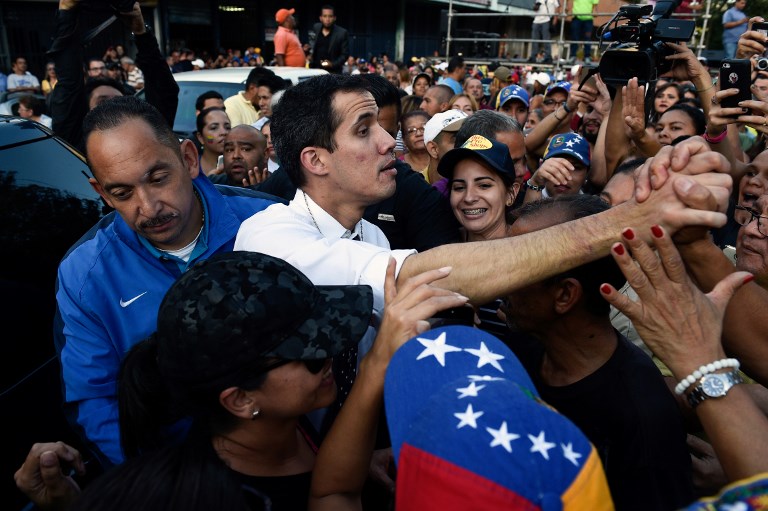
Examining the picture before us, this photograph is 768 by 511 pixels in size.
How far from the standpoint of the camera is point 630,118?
3.36m

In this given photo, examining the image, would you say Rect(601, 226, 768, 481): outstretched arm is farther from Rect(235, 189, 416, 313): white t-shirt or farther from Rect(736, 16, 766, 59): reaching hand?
Rect(736, 16, 766, 59): reaching hand

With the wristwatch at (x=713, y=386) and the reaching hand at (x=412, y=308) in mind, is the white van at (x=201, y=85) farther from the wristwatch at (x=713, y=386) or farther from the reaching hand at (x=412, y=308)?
the wristwatch at (x=713, y=386)

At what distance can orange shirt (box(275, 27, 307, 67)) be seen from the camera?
10320mm

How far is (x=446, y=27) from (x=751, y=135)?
8014 millimetres

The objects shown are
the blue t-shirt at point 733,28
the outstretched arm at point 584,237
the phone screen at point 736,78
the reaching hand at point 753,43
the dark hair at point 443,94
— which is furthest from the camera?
the blue t-shirt at point 733,28

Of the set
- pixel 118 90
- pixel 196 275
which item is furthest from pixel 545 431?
pixel 118 90

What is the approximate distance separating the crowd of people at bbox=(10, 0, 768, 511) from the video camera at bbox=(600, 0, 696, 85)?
1.05m

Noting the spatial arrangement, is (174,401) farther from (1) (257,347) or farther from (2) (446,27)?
(2) (446,27)

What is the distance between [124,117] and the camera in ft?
6.83

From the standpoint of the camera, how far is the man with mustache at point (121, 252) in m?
1.90

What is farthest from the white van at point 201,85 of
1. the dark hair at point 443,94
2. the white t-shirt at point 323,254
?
the white t-shirt at point 323,254

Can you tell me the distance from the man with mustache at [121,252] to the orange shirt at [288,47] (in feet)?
28.6

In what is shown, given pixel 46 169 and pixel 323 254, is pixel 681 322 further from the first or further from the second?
pixel 46 169

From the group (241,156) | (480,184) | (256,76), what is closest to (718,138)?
(480,184)
